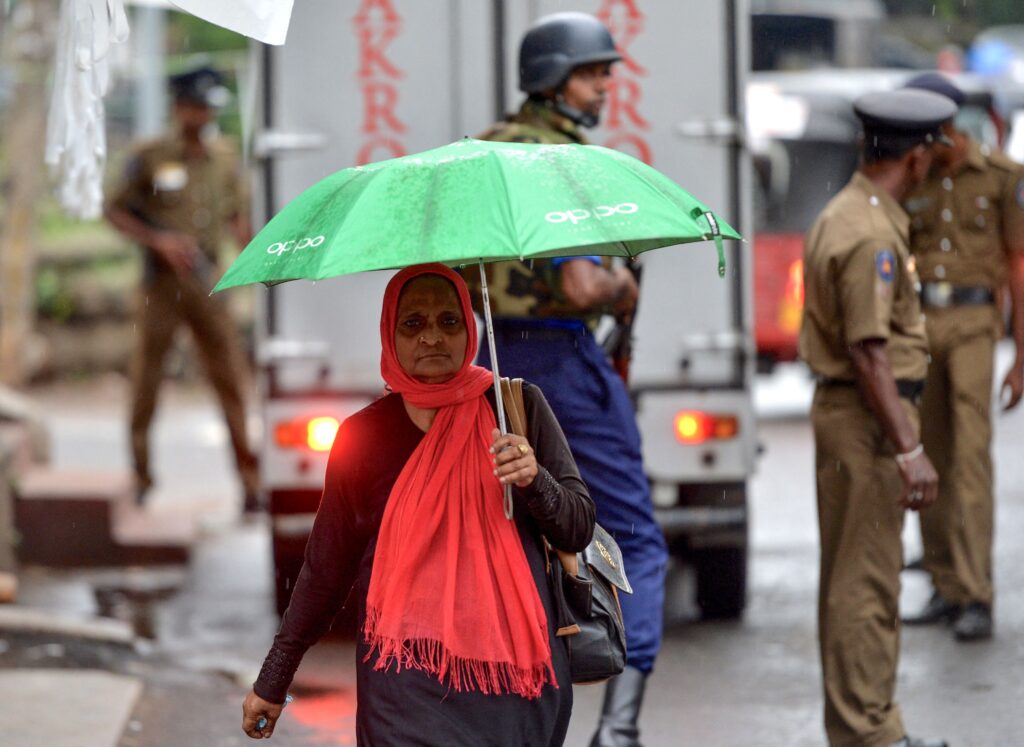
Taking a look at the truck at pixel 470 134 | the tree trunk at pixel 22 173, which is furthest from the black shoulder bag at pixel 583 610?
the tree trunk at pixel 22 173

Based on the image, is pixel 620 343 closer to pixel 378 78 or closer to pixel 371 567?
pixel 378 78

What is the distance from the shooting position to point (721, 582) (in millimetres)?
7496

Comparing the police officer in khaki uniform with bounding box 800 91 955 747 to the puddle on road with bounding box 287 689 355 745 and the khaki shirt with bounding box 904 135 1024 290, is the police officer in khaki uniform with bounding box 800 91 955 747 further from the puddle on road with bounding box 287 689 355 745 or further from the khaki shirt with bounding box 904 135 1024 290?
the khaki shirt with bounding box 904 135 1024 290

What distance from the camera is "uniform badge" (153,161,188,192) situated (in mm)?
9719

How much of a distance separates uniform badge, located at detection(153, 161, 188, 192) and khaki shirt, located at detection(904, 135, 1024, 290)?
4222 millimetres

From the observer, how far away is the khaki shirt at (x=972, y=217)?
7.20 meters

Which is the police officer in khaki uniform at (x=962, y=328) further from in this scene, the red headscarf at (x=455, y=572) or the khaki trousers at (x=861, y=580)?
the red headscarf at (x=455, y=572)

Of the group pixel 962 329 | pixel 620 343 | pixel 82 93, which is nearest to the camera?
pixel 82 93

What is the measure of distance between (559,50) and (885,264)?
1.14m

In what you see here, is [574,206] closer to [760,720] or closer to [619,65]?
[760,720]

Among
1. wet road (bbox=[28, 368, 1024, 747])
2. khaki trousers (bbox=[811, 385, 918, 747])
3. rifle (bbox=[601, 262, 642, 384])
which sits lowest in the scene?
wet road (bbox=[28, 368, 1024, 747])

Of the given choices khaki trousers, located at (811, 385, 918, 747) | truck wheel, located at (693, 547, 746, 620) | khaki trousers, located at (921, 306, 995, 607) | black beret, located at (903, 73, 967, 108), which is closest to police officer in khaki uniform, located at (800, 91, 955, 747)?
khaki trousers, located at (811, 385, 918, 747)

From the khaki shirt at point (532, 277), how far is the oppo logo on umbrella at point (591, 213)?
1912 mm

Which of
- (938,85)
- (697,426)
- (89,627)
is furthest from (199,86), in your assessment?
(938,85)
